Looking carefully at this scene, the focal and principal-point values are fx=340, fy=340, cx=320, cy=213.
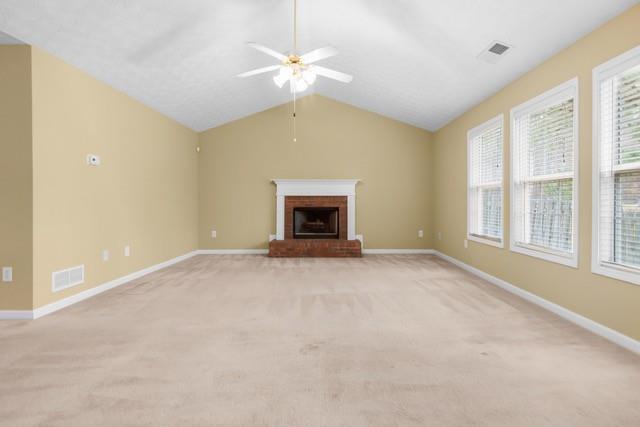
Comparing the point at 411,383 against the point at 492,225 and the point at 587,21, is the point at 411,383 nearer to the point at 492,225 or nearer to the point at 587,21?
the point at 587,21

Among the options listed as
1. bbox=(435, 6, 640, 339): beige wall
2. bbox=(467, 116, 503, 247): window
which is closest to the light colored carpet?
bbox=(435, 6, 640, 339): beige wall

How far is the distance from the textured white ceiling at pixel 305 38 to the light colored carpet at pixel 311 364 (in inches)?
96.6

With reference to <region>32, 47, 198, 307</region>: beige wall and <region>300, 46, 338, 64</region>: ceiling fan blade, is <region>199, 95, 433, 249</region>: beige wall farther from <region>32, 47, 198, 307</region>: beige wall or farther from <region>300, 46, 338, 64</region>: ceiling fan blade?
<region>300, 46, 338, 64</region>: ceiling fan blade

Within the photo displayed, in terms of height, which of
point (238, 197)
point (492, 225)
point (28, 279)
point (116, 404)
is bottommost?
point (116, 404)

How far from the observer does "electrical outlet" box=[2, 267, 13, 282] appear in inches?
116

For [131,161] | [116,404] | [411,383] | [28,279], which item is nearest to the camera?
[116,404]

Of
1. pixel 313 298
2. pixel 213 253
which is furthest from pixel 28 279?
pixel 213 253

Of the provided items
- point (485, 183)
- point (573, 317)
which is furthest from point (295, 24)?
point (573, 317)

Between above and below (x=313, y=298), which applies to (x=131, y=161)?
above

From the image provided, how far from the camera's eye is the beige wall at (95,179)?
307cm

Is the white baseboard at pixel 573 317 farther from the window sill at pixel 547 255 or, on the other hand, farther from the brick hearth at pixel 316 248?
the brick hearth at pixel 316 248

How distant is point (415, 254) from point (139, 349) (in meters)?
5.45

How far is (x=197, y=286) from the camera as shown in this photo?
4.18 meters

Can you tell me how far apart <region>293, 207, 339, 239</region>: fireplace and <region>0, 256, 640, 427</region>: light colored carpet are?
3319 millimetres
